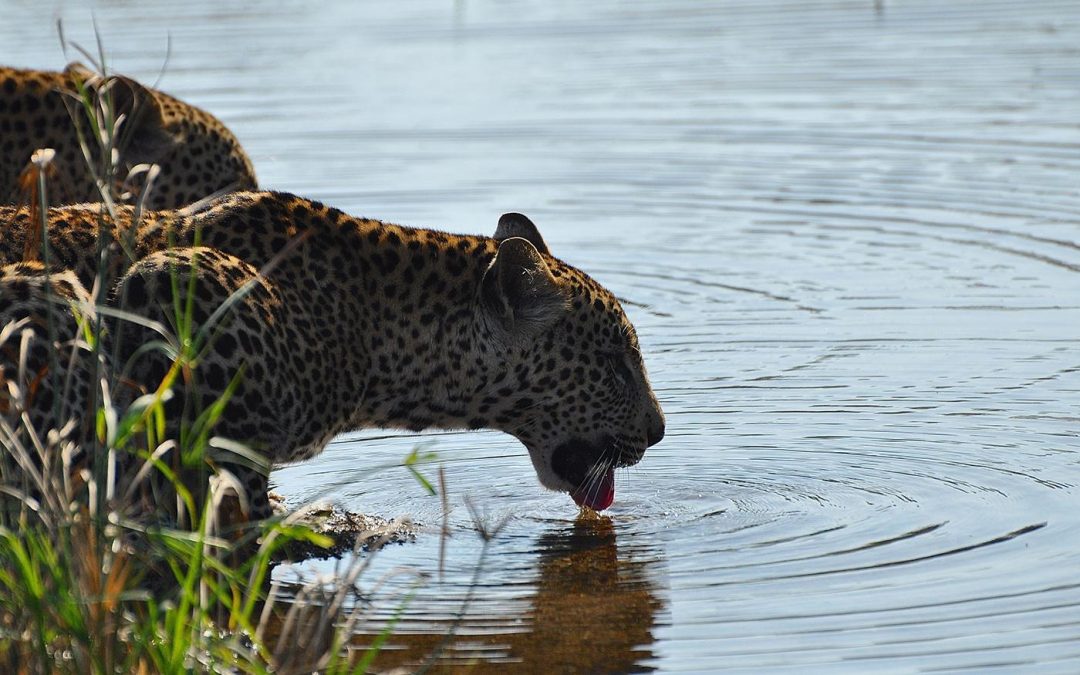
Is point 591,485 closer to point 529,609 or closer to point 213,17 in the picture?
point 529,609

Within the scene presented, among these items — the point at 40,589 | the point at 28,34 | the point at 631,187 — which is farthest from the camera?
the point at 28,34

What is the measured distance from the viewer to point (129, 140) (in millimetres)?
12180

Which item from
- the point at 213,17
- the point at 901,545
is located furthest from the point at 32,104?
the point at 213,17

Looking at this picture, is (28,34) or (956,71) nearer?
(956,71)

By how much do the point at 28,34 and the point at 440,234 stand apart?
20.0m

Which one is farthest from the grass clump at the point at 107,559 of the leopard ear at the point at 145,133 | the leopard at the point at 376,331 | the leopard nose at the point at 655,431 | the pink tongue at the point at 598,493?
the leopard ear at the point at 145,133

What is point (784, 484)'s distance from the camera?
923cm

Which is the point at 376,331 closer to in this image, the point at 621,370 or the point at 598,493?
the point at 621,370

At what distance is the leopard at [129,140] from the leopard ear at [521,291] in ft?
13.0

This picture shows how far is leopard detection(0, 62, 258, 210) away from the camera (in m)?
12.0

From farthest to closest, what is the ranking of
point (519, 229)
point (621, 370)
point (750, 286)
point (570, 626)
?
point (750, 286), point (519, 229), point (621, 370), point (570, 626)

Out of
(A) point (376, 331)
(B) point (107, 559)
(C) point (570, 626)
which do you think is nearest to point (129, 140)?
(A) point (376, 331)

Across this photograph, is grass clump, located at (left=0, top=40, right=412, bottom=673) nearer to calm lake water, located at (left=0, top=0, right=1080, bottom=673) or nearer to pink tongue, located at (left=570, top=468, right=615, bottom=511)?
calm lake water, located at (left=0, top=0, right=1080, bottom=673)

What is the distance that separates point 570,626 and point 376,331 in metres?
1.47
